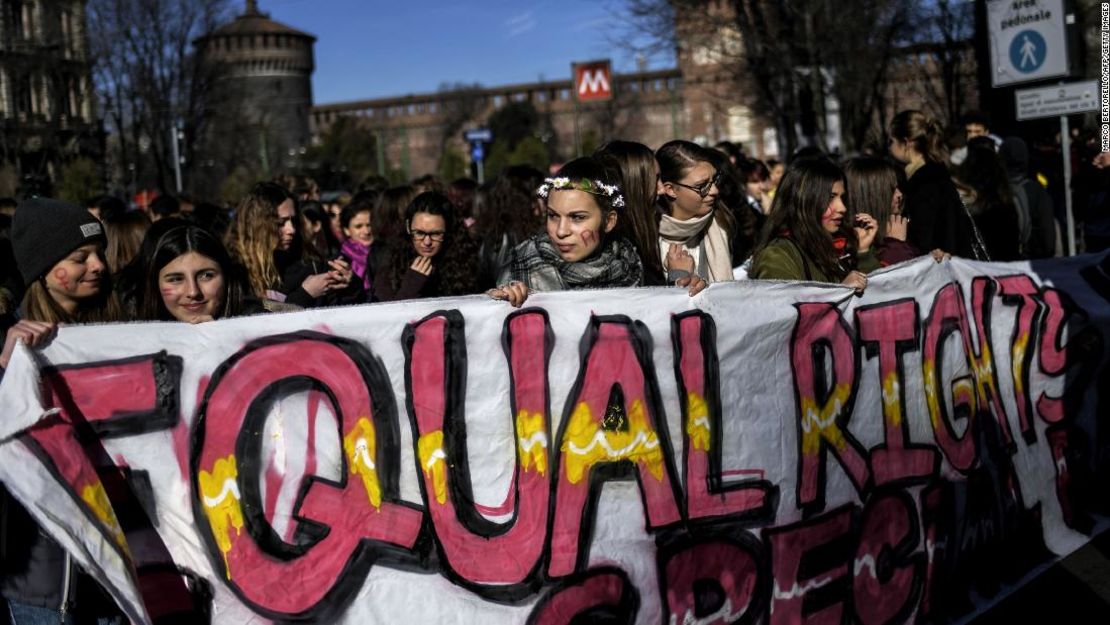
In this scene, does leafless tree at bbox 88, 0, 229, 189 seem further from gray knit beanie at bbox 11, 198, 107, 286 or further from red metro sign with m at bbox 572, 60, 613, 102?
gray knit beanie at bbox 11, 198, 107, 286

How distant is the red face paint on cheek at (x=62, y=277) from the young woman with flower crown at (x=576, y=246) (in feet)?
4.35

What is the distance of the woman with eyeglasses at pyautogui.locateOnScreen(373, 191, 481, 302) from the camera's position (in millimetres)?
5355

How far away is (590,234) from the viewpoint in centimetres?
409

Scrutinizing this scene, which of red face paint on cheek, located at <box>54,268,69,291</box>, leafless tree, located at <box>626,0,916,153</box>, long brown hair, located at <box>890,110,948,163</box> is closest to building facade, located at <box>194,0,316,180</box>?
leafless tree, located at <box>626,0,916,153</box>

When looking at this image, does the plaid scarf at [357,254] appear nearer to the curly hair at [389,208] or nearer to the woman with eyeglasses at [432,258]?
the curly hair at [389,208]

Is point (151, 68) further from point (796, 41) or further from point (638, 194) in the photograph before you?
point (638, 194)

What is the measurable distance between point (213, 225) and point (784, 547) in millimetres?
4312

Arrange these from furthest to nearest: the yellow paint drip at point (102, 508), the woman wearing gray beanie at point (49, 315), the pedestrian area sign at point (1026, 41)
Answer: the pedestrian area sign at point (1026, 41)
the woman wearing gray beanie at point (49, 315)
the yellow paint drip at point (102, 508)

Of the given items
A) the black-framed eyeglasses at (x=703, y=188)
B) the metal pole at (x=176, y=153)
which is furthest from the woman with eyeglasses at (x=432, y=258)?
the metal pole at (x=176, y=153)

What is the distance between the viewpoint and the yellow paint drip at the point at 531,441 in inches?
142

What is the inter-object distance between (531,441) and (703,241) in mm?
1693

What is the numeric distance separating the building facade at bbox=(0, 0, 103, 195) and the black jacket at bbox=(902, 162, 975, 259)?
2648 centimetres

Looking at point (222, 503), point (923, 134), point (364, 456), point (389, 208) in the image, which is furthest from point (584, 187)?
point (923, 134)

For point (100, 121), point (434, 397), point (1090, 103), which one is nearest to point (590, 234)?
point (434, 397)
